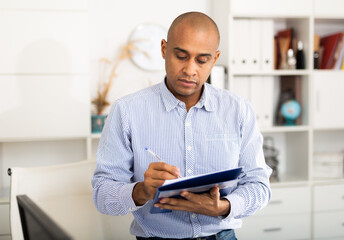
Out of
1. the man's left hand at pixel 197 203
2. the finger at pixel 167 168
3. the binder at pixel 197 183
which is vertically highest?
the finger at pixel 167 168

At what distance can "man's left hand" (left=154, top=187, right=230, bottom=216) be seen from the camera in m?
1.28

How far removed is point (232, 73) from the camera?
2965mm

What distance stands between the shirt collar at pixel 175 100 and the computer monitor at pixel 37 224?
87cm

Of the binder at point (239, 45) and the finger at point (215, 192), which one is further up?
the binder at point (239, 45)

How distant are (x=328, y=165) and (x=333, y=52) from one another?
897mm

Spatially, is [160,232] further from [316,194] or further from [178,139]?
[316,194]

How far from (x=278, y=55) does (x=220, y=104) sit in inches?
67.5

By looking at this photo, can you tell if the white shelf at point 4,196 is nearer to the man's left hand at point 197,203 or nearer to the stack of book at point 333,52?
the man's left hand at point 197,203

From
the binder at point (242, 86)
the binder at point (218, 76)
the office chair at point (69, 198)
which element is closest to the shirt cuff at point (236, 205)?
the office chair at point (69, 198)

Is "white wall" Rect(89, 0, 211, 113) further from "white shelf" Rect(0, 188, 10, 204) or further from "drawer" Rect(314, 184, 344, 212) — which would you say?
"drawer" Rect(314, 184, 344, 212)

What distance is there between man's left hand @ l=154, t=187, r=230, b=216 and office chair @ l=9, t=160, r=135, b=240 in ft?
1.66

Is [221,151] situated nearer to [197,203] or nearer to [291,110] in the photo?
[197,203]

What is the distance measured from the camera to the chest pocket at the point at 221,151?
162cm

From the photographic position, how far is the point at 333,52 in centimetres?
319
